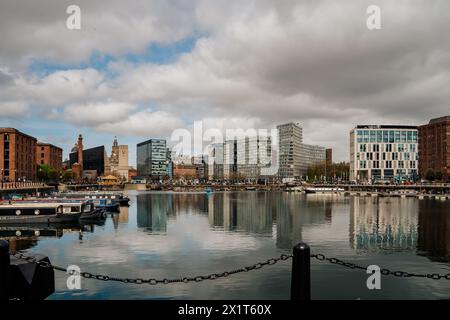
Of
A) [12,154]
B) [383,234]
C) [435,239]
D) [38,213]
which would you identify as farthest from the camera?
[12,154]

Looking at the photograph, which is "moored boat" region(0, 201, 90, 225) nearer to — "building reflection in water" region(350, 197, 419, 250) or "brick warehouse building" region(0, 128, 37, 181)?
"building reflection in water" region(350, 197, 419, 250)

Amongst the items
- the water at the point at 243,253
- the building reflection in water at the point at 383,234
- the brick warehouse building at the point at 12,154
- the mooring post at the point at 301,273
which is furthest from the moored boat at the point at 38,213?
the brick warehouse building at the point at 12,154

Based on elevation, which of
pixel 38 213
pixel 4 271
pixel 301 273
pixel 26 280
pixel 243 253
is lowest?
pixel 243 253

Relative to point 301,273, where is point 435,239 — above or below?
below

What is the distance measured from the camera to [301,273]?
1194cm

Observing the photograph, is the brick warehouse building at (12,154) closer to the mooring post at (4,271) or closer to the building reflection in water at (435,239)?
the building reflection in water at (435,239)

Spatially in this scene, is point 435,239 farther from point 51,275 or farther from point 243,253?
point 51,275

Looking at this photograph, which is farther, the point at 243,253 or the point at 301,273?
the point at 243,253

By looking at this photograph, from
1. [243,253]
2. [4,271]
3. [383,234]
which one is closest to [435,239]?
[383,234]

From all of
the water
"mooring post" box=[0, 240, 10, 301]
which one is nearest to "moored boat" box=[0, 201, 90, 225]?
the water

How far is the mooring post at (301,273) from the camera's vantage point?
11.9 metres

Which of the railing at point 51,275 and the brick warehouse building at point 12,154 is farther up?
the brick warehouse building at point 12,154
